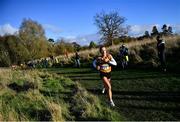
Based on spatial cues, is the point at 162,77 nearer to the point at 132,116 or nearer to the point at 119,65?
the point at 132,116

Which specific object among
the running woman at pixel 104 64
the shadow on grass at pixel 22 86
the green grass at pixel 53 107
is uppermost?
the running woman at pixel 104 64

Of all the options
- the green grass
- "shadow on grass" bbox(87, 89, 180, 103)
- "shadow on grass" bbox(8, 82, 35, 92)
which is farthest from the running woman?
"shadow on grass" bbox(8, 82, 35, 92)

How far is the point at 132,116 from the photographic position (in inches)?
386

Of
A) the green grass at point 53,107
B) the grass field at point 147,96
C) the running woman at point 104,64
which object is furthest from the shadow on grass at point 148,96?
the running woman at point 104,64

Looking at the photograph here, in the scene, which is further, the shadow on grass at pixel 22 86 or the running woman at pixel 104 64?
the shadow on grass at pixel 22 86

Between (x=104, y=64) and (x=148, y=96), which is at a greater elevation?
(x=104, y=64)

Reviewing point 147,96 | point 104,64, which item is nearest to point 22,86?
point 104,64

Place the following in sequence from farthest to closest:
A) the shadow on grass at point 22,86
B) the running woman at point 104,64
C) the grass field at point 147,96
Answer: the shadow on grass at point 22,86, the running woman at point 104,64, the grass field at point 147,96

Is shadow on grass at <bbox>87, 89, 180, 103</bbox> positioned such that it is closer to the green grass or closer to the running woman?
the green grass

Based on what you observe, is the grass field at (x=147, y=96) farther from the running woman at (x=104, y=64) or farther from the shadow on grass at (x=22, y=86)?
the shadow on grass at (x=22, y=86)

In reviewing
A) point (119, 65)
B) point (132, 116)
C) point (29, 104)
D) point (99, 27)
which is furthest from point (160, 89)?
point (99, 27)

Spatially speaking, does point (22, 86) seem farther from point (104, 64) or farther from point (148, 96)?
point (148, 96)

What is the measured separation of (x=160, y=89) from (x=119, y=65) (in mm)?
11983

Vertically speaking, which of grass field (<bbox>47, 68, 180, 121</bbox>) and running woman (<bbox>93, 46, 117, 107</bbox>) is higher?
running woman (<bbox>93, 46, 117, 107</bbox>)
